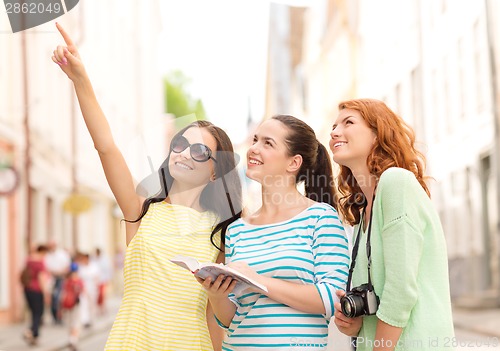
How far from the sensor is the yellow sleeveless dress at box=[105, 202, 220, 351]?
112 inches

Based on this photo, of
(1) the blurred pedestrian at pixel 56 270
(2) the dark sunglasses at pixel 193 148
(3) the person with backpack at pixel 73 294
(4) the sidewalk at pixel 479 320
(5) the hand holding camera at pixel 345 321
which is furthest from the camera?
(1) the blurred pedestrian at pixel 56 270

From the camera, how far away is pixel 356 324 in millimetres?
2754

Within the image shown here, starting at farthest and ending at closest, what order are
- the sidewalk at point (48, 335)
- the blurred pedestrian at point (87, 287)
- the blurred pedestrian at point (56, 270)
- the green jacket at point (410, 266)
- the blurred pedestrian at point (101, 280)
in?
1. the blurred pedestrian at point (56, 270)
2. the blurred pedestrian at point (101, 280)
3. the blurred pedestrian at point (87, 287)
4. the sidewalk at point (48, 335)
5. the green jacket at point (410, 266)

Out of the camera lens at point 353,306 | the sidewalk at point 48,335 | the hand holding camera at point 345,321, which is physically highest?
the camera lens at point 353,306

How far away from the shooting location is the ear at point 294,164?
10.1ft

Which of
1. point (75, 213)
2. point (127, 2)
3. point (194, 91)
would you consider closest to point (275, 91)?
point (75, 213)

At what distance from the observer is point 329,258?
9.24ft

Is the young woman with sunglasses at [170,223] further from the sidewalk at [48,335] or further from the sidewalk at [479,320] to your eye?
the sidewalk at [479,320]

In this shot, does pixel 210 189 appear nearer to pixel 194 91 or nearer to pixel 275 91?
pixel 194 91

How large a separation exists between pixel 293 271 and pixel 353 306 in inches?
9.9

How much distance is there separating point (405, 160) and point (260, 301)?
62 centimetres

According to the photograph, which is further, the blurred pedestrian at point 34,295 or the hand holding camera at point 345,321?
the blurred pedestrian at point 34,295

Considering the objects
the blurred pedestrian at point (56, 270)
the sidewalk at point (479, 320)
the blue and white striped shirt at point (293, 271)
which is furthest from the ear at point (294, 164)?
the blurred pedestrian at point (56, 270)

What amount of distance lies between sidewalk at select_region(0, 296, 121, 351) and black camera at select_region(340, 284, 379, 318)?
28.5 feet
